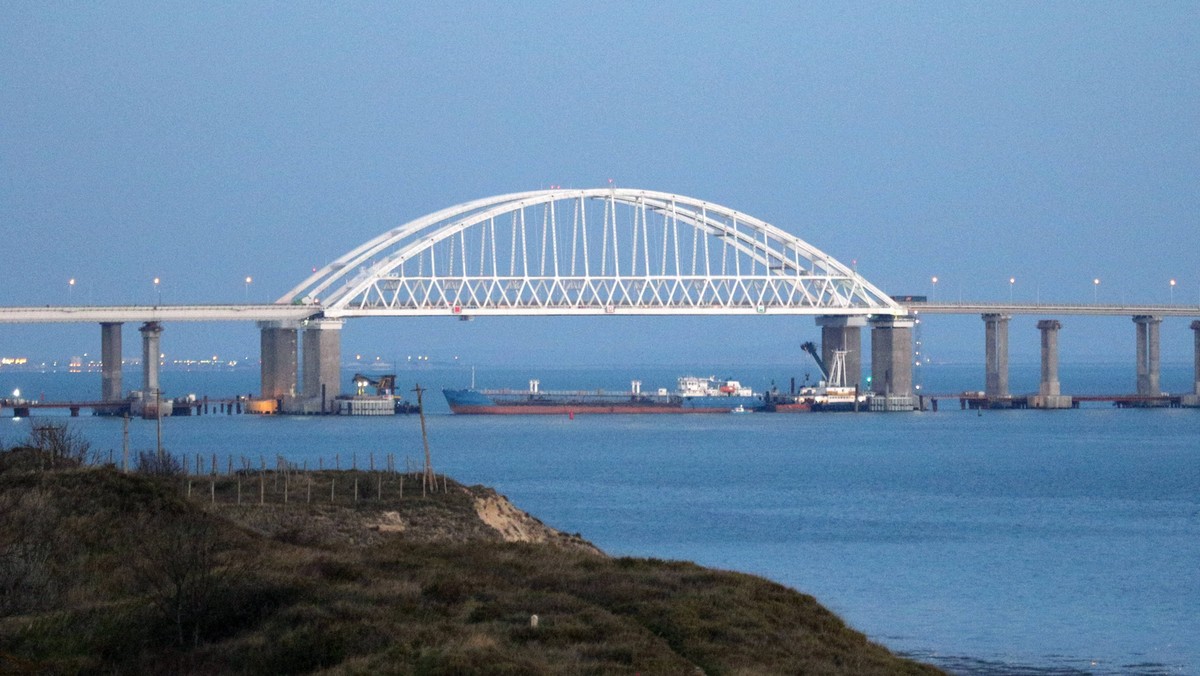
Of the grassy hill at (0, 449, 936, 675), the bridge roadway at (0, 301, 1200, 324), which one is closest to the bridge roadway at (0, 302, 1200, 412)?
the bridge roadway at (0, 301, 1200, 324)

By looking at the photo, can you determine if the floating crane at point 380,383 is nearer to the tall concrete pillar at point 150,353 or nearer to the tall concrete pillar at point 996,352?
the tall concrete pillar at point 150,353

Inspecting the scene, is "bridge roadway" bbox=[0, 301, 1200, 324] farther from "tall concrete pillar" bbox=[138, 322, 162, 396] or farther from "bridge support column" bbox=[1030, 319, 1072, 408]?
"bridge support column" bbox=[1030, 319, 1072, 408]

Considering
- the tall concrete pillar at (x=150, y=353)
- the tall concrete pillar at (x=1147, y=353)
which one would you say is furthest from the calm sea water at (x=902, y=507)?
the tall concrete pillar at (x=1147, y=353)

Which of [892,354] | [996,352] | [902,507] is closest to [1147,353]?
[996,352]

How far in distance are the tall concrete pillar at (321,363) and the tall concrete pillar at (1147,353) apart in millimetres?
68278

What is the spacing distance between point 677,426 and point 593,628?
9964 centimetres

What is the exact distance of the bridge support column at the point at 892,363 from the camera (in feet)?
459

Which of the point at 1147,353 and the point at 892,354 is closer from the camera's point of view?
the point at 892,354

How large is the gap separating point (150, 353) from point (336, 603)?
100489 mm

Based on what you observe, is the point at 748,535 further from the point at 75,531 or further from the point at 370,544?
the point at 75,531

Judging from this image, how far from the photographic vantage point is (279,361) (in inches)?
5118

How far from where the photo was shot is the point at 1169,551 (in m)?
49.9

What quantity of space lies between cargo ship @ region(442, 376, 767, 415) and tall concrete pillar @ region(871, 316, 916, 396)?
12.1 metres

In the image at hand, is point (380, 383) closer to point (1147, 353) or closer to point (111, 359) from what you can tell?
point (111, 359)
